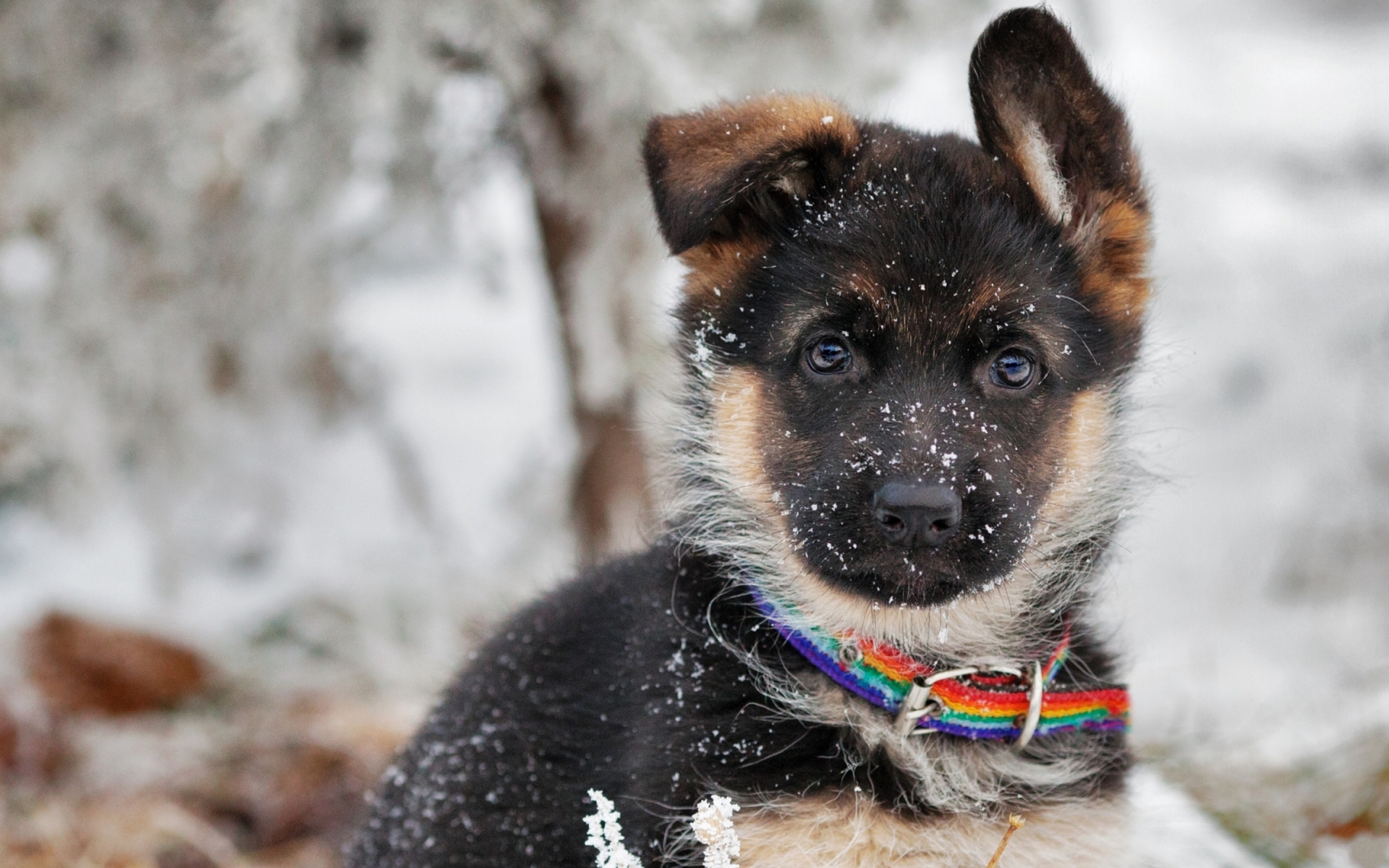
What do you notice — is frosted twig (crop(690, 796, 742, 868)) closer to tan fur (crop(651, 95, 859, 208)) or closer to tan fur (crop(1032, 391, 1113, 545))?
tan fur (crop(1032, 391, 1113, 545))

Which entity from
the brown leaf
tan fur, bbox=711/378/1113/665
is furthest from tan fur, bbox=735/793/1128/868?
the brown leaf

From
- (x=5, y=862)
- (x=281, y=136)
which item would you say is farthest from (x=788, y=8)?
(x=5, y=862)

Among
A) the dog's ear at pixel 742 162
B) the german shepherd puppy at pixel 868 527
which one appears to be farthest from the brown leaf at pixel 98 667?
the dog's ear at pixel 742 162

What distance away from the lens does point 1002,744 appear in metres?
2.93

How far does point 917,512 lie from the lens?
104 inches

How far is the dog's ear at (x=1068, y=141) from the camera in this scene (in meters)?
2.92

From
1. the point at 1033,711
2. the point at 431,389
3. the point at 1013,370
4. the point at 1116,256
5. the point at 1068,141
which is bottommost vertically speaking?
the point at 1033,711

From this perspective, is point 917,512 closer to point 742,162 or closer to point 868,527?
point 868,527

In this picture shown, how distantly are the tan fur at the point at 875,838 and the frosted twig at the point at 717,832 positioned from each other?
0.91ft

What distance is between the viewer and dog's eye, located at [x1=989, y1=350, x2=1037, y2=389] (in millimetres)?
2977

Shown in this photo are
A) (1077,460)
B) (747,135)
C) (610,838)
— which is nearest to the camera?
(610,838)

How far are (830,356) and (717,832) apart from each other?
1.21 metres

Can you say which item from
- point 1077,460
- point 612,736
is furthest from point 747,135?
point 612,736

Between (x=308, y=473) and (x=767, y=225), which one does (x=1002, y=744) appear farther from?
(x=308, y=473)
